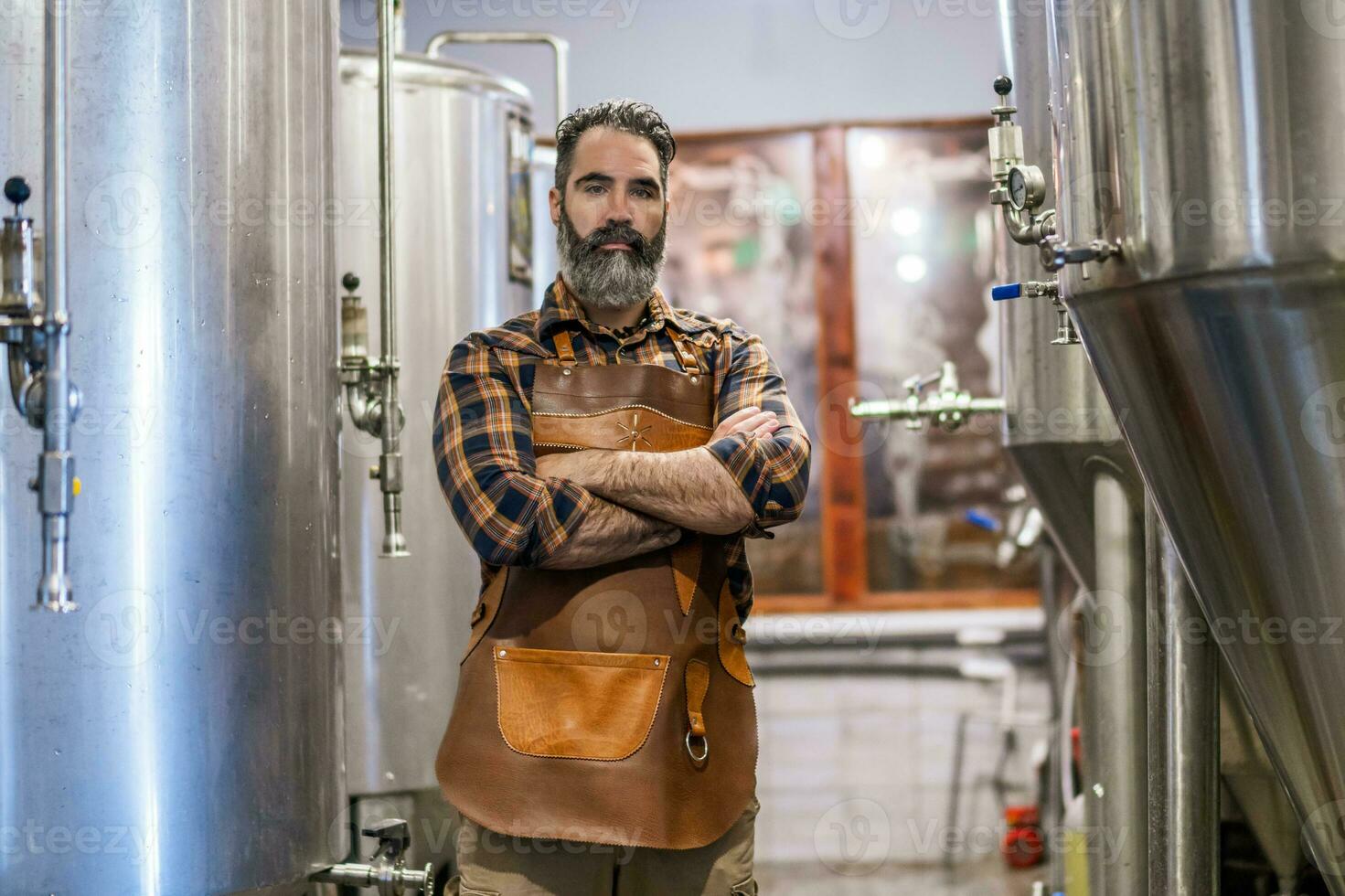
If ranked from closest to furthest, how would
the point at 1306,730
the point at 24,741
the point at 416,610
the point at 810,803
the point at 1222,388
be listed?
the point at 1222,388, the point at 1306,730, the point at 24,741, the point at 416,610, the point at 810,803

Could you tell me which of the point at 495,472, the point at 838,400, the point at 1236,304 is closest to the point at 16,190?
the point at 495,472

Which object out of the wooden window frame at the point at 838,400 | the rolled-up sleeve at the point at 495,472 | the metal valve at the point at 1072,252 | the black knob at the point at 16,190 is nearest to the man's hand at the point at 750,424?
the rolled-up sleeve at the point at 495,472

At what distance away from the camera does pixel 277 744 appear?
6.59 ft

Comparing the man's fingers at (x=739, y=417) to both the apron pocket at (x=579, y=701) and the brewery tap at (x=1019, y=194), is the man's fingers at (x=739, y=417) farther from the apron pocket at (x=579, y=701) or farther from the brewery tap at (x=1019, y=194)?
the brewery tap at (x=1019, y=194)

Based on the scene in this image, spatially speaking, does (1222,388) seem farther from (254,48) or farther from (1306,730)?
(254,48)

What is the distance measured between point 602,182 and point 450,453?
49 cm

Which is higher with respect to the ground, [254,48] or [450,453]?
[254,48]

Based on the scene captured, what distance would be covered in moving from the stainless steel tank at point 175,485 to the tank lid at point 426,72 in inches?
45.2

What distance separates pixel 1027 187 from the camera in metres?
1.74

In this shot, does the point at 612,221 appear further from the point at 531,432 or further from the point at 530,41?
the point at 530,41

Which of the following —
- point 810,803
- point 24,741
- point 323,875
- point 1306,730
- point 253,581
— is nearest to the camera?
point 1306,730

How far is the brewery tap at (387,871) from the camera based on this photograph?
7.02 feet

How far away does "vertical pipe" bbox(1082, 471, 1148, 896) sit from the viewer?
2.55m

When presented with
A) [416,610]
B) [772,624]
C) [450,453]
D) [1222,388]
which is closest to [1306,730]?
[1222,388]
